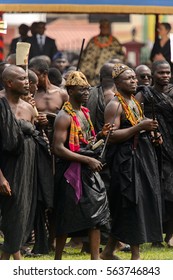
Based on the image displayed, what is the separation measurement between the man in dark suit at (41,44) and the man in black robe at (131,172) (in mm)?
10061

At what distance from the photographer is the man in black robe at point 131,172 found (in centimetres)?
1206

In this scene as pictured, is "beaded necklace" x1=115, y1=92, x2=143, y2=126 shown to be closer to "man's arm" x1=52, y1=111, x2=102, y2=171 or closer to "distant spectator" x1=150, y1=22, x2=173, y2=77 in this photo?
"man's arm" x1=52, y1=111, x2=102, y2=171

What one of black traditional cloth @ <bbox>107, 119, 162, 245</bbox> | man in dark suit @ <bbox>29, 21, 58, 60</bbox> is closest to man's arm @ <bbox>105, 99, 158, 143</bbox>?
black traditional cloth @ <bbox>107, 119, 162, 245</bbox>

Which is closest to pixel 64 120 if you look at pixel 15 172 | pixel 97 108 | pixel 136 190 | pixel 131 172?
pixel 15 172

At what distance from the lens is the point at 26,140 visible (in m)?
11.5

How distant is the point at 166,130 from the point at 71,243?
63.1 inches

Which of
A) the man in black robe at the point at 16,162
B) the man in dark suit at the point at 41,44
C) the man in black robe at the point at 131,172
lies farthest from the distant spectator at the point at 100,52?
the man in black robe at the point at 16,162

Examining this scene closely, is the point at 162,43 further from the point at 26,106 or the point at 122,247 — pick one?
the point at 26,106

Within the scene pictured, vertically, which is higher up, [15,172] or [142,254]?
[15,172]

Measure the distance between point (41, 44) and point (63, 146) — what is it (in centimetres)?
1116

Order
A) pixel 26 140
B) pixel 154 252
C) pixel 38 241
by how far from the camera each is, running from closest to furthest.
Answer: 1. pixel 26 140
2. pixel 38 241
3. pixel 154 252

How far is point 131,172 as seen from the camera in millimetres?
12102
